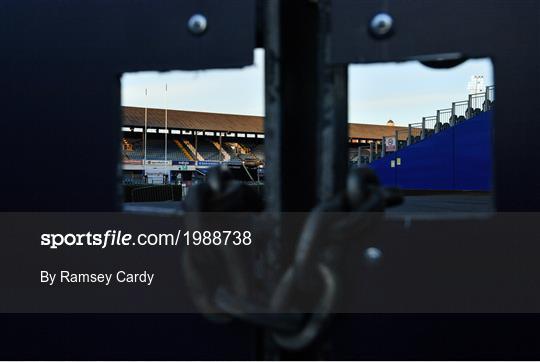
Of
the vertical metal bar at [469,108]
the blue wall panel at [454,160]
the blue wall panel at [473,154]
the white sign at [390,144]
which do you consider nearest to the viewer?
the blue wall panel at [473,154]

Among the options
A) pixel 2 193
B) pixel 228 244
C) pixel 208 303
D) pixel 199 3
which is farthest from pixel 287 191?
pixel 2 193

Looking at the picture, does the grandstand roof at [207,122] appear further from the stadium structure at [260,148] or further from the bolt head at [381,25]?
the bolt head at [381,25]

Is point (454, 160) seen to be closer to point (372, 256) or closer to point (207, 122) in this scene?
point (372, 256)

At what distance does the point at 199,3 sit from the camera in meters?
2.30

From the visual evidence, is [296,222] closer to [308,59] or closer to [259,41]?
[308,59]

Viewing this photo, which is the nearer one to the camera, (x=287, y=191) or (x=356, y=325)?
(x=287, y=191)

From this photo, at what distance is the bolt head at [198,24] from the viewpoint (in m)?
2.26

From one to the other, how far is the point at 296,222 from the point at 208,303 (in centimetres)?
56

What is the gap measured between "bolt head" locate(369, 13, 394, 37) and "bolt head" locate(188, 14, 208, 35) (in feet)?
2.69

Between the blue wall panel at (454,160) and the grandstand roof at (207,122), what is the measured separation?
27.7 metres

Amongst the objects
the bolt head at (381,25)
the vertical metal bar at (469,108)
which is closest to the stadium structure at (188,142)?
the vertical metal bar at (469,108)

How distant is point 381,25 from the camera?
2.09 meters

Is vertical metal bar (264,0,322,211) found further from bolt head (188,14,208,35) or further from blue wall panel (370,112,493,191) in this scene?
blue wall panel (370,112,493,191)

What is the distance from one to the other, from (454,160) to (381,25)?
1387 centimetres
